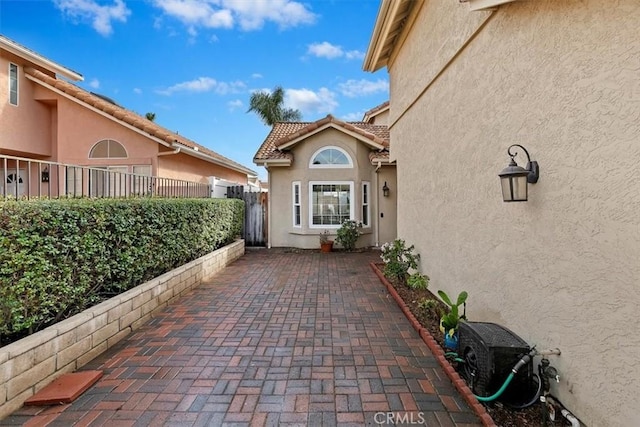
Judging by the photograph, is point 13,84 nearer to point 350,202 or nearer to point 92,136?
point 92,136

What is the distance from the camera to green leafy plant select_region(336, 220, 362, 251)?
1285cm

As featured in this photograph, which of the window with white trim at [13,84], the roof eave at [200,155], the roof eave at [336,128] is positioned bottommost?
the roof eave at [200,155]

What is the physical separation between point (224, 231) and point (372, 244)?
6.17 m

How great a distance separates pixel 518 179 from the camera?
131 inches

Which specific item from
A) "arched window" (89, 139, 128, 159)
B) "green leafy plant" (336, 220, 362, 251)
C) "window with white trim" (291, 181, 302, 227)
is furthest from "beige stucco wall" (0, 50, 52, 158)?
"green leafy plant" (336, 220, 362, 251)

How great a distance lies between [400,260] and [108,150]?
1101cm

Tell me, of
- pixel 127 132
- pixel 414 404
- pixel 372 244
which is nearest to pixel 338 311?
pixel 414 404

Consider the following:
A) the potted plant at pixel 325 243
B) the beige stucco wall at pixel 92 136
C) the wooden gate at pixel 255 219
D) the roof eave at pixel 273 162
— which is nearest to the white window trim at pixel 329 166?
the roof eave at pixel 273 162

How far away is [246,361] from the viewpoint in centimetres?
423

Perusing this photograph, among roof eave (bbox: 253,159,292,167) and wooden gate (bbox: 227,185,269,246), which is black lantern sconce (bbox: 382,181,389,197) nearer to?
roof eave (bbox: 253,159,292,167)

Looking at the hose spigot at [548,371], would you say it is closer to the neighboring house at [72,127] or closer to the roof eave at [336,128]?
the roof eave at [336,128]

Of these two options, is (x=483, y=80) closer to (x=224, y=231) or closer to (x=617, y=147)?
(x=617, y=147)

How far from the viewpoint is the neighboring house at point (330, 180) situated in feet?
43.5

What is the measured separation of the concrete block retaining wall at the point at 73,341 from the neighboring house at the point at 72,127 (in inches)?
279
